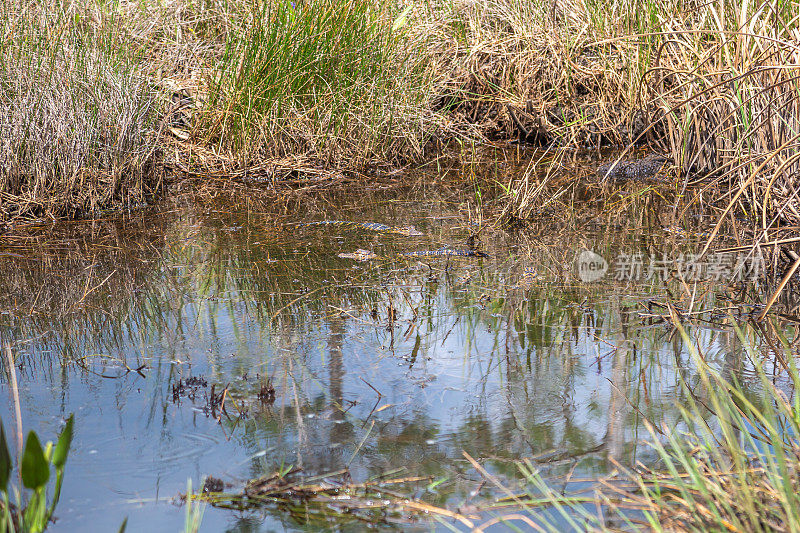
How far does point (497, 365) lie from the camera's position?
2848 millimetres

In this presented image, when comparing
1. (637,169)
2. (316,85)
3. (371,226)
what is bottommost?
(371,226)

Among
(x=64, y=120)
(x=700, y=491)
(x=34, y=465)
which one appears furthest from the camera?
(x=64, y=120)

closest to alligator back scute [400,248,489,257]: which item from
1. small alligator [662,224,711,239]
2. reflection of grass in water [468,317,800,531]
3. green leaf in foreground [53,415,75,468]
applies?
small alligator [662,224,711,239]

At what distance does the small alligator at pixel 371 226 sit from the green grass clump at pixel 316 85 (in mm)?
1349

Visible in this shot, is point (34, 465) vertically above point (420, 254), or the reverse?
point (420, 254)

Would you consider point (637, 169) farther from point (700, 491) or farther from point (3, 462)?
point (3, 462)

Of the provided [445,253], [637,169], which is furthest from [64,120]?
[637,169]

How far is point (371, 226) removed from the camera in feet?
15.5

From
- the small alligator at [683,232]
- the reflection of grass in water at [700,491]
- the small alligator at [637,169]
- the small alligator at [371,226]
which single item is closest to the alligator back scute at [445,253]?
the small alligator at [371,226]

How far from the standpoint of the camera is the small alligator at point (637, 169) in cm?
596

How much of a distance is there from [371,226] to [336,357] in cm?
190

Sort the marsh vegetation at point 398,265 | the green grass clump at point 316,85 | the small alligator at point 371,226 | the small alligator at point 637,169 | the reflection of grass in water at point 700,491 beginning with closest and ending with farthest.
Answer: the reflection of grass in water at point 700,491, the marsh vegetation at point 398,265, the small alligator at point 371,226, the green grass clump at point 316,85, the small alligator at point 637,169

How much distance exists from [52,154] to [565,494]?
3.81 meters

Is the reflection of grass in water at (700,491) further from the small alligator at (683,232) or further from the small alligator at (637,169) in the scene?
the small alligator at (637,169)
